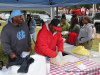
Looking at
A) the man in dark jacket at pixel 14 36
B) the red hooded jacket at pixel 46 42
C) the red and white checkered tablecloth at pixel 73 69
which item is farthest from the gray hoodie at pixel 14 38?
the red and white checkered tablecloth at pixel 73 69

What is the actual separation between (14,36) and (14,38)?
0.12 feet

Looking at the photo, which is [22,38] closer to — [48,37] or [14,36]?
[14,36]

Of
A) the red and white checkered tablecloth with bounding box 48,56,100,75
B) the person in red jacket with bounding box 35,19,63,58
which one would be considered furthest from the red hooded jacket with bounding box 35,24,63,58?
the red and white checkered tablecloth with bounding box 48,56,100,75

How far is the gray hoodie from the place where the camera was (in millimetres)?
2197

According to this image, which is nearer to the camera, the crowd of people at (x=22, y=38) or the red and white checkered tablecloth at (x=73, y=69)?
the red and white checkered tablecloth at (x=73, y=69)

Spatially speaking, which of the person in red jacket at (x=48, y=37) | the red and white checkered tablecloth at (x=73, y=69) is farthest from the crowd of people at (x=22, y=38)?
the red and white checkered tablecloth at (x=73, y=69)

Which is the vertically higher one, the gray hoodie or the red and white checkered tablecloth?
the gray hoodie

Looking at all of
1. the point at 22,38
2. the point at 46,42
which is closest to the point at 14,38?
the point at 22,38

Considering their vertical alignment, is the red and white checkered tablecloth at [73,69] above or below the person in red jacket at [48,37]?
below

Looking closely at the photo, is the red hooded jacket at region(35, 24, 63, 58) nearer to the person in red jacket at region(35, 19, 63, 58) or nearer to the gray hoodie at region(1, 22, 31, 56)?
the person in red jacket at region(35, 19, 63, 58)

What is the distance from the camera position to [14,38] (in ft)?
7.44

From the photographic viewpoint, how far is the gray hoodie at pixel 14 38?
86.5 inches

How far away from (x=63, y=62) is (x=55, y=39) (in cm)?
45

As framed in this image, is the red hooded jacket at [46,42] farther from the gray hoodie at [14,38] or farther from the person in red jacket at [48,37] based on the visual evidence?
the gray hoodie at [14,38]
